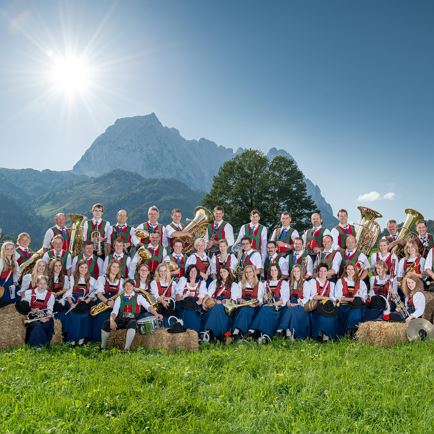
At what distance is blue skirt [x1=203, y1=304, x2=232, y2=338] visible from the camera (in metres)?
8.75

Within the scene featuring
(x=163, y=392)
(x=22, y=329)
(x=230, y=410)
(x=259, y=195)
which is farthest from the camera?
(x=259, y=195)

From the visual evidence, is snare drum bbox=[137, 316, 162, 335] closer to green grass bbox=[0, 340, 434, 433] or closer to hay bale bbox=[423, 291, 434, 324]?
green grass bbox=[0, 340, 434, 433]

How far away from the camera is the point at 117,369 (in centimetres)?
620

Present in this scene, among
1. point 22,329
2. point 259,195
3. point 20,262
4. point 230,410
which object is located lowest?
point 230,410

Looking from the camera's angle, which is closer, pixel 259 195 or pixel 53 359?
pixel 53 359

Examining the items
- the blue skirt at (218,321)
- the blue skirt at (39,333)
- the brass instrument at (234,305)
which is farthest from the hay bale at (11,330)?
the brass instrument at (234,305)

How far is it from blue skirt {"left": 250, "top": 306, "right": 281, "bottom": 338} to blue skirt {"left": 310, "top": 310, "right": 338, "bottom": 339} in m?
0.74

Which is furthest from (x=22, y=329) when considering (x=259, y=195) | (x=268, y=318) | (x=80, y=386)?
(x=259, y=195)

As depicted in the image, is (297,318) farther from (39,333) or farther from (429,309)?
(39,333)

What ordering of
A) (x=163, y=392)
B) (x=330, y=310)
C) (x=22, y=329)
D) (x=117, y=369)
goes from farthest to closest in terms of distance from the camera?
1. (x=330, y=310)
2. (x=22, y=329)
3. (x=117, y=369)
4. (x=163, y=392)

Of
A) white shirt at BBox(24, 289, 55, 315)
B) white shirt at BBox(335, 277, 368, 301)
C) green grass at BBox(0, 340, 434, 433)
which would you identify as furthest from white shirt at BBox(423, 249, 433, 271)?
white shirt at BBox(24, 289, 55, 315)

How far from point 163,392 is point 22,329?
3959 millimetres

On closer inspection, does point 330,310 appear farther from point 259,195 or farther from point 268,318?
point 259,195

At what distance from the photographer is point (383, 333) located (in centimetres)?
779
